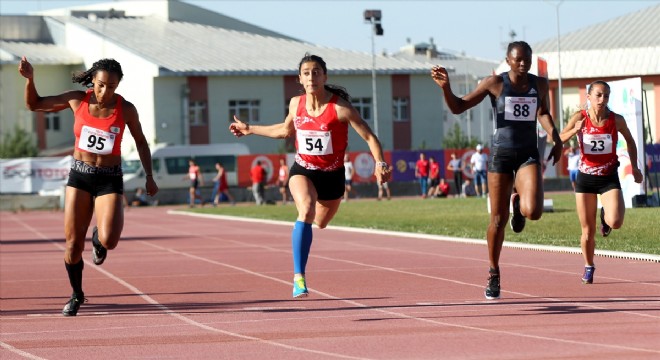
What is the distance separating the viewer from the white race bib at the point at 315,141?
39.9 ft

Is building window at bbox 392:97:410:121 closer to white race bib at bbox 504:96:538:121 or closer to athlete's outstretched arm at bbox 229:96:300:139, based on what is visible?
athlete's outstretched arm at bbox 229:96:300:139

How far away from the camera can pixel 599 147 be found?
567 inches

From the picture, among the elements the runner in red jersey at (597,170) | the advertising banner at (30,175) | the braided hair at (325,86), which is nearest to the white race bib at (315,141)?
the braided hair at (325,86)

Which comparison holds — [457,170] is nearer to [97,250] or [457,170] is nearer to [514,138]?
[514,138]

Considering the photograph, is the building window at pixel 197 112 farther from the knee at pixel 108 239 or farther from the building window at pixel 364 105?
the knee at pixel 108 239

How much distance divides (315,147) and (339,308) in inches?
54.3

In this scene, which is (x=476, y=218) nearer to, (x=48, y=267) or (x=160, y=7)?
(x=48, y=267)

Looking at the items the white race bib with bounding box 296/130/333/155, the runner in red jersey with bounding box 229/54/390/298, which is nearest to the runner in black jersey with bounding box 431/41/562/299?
the runner in red jersey with bounding box 229/54/390/298

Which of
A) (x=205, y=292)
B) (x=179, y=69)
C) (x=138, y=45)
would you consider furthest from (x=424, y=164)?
(x=205, y=292)

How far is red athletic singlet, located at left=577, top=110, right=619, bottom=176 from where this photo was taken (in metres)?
14.4

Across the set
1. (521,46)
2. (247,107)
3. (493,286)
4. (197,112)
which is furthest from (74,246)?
(247,107)

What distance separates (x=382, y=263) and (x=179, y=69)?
59.1 meters

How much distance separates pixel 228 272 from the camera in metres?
17.8

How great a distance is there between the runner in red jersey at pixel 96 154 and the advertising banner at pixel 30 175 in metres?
44.6
